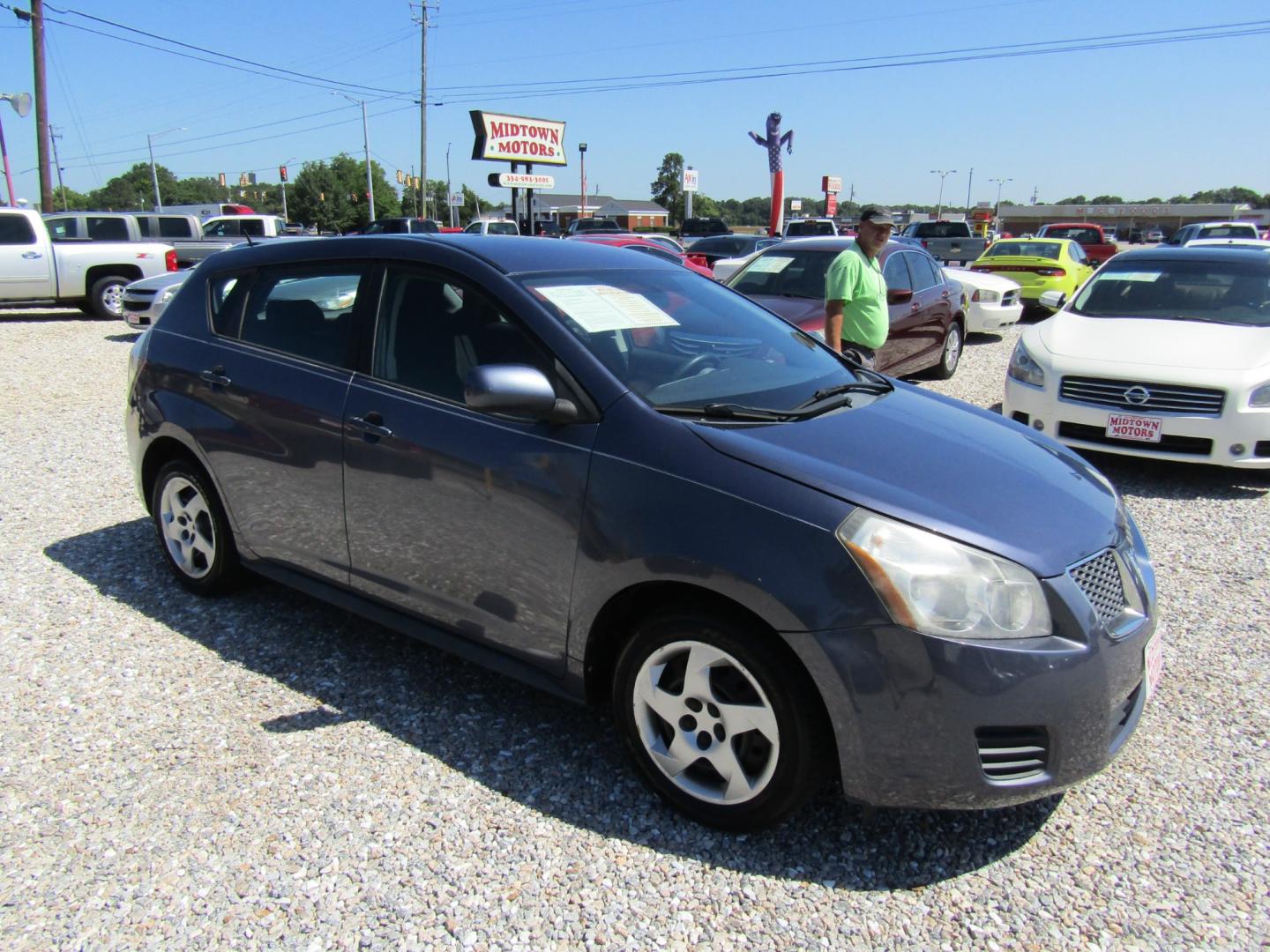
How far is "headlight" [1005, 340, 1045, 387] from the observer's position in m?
6.32

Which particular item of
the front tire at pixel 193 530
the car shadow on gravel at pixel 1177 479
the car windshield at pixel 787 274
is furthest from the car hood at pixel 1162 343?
the front tire at pixel 193 530

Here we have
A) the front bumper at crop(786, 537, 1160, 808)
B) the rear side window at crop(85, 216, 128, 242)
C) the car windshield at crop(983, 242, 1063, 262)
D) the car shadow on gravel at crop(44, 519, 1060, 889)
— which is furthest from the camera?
the car windshield at crop(983, 242, 1063, 262)

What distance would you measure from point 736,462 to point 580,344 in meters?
0.69

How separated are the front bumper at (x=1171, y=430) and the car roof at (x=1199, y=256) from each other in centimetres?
216

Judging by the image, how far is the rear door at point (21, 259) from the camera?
1397cm

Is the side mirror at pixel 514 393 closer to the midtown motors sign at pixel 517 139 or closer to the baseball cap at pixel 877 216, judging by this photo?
the baseball cap at pixel 877 216

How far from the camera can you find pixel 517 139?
28438mm

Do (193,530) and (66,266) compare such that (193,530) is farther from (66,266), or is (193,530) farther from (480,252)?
(66,266)

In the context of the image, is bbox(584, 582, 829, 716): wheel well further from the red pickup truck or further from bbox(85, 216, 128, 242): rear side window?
the red pickup truck

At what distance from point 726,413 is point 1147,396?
175 inches

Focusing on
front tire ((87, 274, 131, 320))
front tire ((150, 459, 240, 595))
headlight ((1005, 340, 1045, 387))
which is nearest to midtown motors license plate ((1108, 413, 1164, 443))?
headlight ((1005, 340, 1045, 387))

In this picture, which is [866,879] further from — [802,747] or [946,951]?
[802,747]

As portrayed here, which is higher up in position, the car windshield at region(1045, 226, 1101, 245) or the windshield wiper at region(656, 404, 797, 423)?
the car windshield at region(1045, 226, 1101, 245)

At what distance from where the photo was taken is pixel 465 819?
262 centimetres
